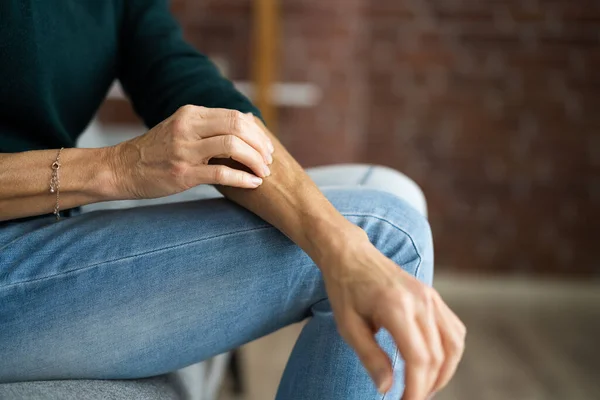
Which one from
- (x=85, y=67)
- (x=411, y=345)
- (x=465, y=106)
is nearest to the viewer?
(x=411, y=345)

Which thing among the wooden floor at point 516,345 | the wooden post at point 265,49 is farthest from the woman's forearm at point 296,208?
the wooden post at point 265,49

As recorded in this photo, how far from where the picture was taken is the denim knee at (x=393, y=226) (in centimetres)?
73

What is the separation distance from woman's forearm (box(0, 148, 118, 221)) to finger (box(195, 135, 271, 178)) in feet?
0.43

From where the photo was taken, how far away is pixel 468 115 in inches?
106

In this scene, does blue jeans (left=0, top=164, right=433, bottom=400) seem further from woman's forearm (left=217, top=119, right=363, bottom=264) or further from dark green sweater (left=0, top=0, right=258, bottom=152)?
dark green sweater (left=0, top=0, right=258, bottom=152)

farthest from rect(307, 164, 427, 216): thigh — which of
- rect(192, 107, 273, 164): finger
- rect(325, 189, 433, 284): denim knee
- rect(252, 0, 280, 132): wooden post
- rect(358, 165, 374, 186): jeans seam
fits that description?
rect(252, 0, 280, 132): wooden post

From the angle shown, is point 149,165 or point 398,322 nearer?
point 398,322

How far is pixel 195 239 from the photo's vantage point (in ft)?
2.42

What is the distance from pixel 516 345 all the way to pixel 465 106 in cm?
99

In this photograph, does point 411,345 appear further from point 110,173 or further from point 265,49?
point 265,49

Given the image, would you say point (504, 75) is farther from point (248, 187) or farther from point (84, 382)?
point (84, 382)

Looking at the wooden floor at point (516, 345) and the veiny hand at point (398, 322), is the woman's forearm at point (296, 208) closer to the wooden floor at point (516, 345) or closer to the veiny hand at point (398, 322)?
the veiny hand at point (398, 322)

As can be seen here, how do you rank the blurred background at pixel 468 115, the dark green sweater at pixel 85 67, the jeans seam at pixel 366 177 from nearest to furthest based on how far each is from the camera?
the dark green sweater at pixel 85 67 < the jeans seam at pixel 366 177 < the blurred background at pixel 468 115

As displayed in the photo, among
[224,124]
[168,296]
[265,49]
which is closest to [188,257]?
[168,296]
